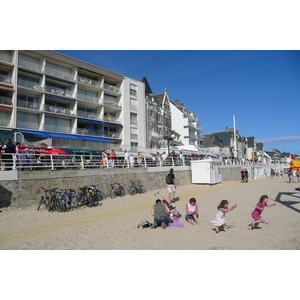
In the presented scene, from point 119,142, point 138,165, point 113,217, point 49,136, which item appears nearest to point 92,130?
point 119,142

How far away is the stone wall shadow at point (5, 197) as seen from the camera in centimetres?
1038

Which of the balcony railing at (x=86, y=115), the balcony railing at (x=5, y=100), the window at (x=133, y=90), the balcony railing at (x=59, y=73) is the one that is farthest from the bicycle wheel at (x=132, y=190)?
the window at (x=133, y=90)

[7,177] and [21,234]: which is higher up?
[7,177]

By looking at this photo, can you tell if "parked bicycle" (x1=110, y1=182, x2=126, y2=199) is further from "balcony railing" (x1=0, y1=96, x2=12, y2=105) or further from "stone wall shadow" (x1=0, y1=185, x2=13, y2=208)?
"balcony railing" (x1=0, y1=96, x2=12, y2=105)

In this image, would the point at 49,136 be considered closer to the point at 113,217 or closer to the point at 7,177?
the point at 7,177

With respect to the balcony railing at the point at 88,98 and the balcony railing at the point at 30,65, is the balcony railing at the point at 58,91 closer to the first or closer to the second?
the balcony railing at the point at 88,98

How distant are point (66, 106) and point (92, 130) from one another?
451 centimetres

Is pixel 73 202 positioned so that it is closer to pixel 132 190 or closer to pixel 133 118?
pixel 132 190

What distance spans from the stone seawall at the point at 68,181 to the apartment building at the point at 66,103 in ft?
34.4

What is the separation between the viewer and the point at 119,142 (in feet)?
116

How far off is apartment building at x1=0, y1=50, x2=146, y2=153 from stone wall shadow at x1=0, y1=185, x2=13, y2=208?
38.2ft

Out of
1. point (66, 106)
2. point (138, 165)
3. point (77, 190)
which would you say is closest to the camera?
point (77, 190)

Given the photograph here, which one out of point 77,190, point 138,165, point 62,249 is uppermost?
point 138,165

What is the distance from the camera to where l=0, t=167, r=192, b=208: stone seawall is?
1070cm
